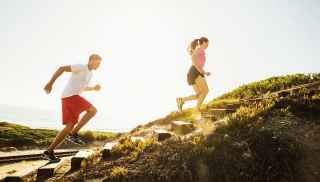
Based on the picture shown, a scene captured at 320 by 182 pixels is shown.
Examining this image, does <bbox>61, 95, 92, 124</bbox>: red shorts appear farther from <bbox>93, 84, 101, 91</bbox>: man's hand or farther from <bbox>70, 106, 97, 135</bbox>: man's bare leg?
<bbox>93, 84, 101, 91</bbox>: man's hand

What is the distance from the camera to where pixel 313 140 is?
5.26 m

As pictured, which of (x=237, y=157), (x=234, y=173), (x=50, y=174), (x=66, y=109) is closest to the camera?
(x=234, y=173)

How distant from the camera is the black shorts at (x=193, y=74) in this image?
989 centimetres

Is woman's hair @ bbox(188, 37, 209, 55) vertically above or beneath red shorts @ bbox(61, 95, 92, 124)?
above

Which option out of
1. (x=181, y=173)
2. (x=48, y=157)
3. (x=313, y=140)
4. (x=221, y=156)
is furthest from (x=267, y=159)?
(x=48, y=157)

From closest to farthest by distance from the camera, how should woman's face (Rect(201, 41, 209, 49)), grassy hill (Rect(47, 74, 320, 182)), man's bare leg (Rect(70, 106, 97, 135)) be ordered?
grassy hill (Rect(47, 74, 320, 182)) < man's bare leg (Rect(70, 106, 97, 135)) < woman's face (Rect(201, 41, 209, 49))

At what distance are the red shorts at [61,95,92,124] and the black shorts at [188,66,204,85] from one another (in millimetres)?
4435

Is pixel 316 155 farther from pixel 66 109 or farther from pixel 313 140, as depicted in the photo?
pixel 66 109

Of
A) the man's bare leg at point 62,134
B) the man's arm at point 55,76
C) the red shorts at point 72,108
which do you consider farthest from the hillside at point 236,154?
the man's arm at point 55,76

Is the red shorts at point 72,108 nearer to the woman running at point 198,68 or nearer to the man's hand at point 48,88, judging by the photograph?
the man's hand at point 48,88

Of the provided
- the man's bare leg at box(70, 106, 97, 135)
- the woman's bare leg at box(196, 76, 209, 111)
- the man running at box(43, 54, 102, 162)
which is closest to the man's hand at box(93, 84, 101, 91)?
the man running at box(43, 54, 102, 162)

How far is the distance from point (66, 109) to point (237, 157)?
3992 millimetres

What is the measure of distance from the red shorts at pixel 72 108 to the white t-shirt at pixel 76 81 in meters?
0.12

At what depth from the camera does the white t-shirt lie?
670 centimetres
